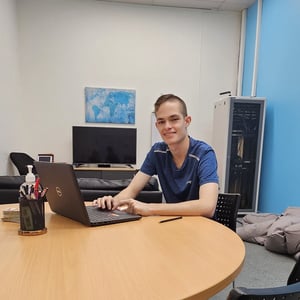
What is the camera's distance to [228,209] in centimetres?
148

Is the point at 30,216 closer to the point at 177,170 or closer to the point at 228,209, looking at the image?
the point at 177,170

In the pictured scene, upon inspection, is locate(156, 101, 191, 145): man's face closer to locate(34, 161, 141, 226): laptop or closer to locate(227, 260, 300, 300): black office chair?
locate(34, 161, 141, 226): laptop

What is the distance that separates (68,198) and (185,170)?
0.66 m

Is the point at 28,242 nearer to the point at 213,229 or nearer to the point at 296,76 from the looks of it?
the point at 213,229

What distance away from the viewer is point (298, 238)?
2441 mm

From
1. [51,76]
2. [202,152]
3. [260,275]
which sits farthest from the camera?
[51,76]

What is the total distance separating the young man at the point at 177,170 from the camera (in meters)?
1.22

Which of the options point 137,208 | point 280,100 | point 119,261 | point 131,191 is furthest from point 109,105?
point 119,261

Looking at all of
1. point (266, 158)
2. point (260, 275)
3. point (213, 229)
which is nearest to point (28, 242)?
point (213, 229)

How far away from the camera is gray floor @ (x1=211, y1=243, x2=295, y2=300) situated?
2.03m

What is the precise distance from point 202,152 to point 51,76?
3.81 m

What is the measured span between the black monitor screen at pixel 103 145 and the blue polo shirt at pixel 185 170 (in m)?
3.00

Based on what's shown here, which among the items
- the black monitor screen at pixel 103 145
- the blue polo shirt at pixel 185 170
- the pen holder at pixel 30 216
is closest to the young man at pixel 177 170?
the blue polo shirt at pixel 185 170

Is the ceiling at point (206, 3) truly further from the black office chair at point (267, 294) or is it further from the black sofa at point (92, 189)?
the black office chair at point (267, 294)
